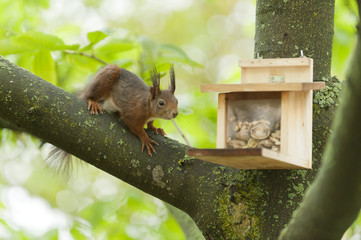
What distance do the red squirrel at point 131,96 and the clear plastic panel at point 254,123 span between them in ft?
2.73

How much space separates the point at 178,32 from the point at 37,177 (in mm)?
5603

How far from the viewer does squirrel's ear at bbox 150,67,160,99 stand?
333 cm

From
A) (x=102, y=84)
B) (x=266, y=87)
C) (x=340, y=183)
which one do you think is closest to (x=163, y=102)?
(x=102, y=84)

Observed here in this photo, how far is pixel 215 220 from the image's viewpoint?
8.40ft

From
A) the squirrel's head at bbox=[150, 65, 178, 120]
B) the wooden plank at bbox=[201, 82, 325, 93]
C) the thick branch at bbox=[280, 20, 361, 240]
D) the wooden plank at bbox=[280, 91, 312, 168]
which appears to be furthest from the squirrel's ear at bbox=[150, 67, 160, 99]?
the thick branch at bbox=[280, 20, 361, 240]

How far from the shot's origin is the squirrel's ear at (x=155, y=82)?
10.9ft

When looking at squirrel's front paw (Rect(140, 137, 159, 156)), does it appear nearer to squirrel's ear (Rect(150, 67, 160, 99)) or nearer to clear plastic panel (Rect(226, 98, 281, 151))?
clear plastic panel (Rect(226, 98, 281, 151))

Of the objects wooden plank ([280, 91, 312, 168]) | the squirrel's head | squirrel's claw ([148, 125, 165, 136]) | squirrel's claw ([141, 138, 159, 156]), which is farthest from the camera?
squirrel's claw ([148, 125, 165, 136])

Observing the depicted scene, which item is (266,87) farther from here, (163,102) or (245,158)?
(163,102)

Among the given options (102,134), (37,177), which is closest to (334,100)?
(102,134)

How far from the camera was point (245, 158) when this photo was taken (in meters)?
2.26

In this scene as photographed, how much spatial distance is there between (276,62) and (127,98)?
1.59 m

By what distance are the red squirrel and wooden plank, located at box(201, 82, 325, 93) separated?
889 millimetres

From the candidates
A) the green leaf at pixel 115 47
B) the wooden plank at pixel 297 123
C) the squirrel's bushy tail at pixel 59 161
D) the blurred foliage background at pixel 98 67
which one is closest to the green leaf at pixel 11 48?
the blurred foliage background at pixel 98 67
